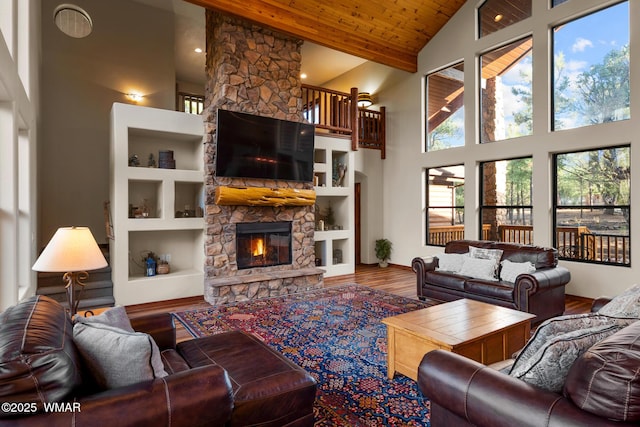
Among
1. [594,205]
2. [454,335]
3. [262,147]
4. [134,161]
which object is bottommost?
[454,335]

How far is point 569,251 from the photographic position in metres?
5.55

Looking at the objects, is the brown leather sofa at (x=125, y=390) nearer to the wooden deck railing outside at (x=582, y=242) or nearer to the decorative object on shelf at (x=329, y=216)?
the wooden deck railing outside at (x=582, y=242)

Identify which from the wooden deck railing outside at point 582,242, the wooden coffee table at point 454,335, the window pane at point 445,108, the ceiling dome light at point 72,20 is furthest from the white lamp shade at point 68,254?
the window pane at point 445,108

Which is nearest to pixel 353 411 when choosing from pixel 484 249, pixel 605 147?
pixel 484 249

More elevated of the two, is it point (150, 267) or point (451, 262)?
point (451, 262)

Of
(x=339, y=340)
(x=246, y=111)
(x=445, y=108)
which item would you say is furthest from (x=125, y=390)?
(x=445, y=108)

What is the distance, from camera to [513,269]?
14.2 ft

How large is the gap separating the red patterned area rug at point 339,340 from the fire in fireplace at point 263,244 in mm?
759

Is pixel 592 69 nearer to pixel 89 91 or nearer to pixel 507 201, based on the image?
pixel 507 201

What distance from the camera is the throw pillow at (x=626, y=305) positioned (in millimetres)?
1956

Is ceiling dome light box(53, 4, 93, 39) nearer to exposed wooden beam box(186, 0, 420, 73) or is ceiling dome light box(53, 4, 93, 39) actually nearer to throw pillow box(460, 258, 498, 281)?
exposed wooden beam box(186, 0, 420, 73)

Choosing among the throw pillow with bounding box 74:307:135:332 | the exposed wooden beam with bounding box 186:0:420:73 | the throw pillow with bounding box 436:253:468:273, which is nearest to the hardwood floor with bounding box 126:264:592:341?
the throw pillow with bounding box 436:253:468:273

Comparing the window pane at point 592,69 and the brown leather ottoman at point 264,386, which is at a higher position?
the window pane at point 592,69

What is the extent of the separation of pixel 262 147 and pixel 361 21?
10.0 ft
